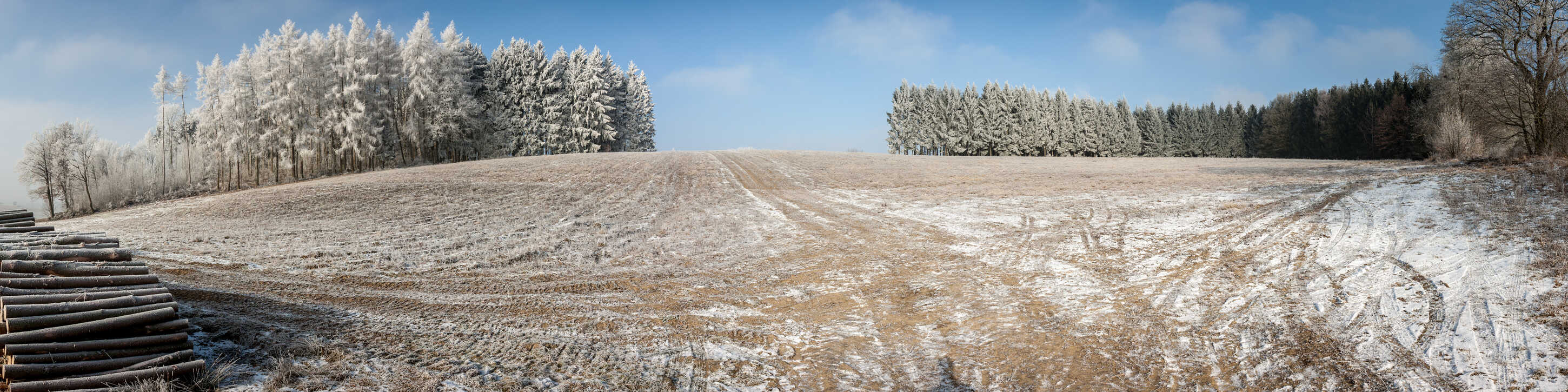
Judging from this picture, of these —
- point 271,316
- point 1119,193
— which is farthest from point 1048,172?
point 271,316

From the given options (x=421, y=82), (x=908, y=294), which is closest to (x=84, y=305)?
(x=908, y=294)

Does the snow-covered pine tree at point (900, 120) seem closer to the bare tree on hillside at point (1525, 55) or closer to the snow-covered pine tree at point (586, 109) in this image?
the snow-covered pine tree at point (586, 109)

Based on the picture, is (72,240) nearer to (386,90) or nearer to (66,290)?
(66,290)

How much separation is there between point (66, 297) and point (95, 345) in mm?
817

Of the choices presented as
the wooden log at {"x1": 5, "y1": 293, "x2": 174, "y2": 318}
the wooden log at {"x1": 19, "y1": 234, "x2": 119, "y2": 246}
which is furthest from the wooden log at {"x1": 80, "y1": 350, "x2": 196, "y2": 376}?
the wooden log at {"x1": 19, "y1": 234, "x2": 119, "y2": 246}

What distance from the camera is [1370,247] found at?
26.7 feet

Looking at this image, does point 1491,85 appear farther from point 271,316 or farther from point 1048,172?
point 271,316

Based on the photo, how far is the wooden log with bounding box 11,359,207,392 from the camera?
383cm

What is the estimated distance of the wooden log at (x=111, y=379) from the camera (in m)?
3.83

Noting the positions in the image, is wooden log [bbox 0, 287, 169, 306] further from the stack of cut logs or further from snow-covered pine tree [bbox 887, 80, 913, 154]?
snow-covered pine tree [bbox 887, 80, 913, 154]

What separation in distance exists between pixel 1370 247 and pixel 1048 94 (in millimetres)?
72246

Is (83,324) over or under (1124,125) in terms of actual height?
under

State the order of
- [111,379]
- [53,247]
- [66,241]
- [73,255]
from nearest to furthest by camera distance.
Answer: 1. [111,379]
2. [73,255]
3. [53,247]
4. [66,241]

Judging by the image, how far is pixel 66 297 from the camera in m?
4.67
